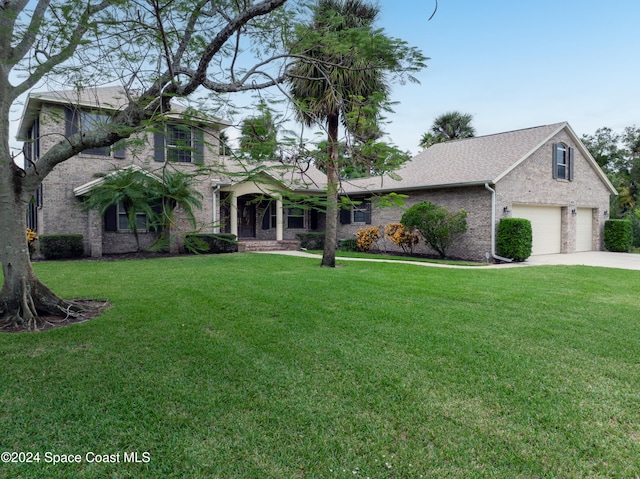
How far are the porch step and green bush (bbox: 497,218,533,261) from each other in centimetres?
915

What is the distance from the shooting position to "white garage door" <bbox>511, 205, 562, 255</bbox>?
55.1 feet

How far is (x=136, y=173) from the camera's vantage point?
515 centimetres

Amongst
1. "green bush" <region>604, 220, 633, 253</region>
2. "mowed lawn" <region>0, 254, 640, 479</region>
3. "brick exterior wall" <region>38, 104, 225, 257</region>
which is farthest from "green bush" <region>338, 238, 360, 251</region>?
"mowed lawn" <region>0, 254, 640, 479</region>

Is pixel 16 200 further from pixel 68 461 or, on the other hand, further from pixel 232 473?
pixel 232 473

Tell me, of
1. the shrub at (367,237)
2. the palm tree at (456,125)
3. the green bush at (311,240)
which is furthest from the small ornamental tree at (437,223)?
the palm tree at (456,125)

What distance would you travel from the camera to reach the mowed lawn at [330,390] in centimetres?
263

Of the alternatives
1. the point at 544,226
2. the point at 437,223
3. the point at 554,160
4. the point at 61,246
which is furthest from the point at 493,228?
the point at 61,246

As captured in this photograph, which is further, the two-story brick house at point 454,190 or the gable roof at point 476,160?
the gable roof at point 476,160

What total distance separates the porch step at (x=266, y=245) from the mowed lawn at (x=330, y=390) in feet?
34.8

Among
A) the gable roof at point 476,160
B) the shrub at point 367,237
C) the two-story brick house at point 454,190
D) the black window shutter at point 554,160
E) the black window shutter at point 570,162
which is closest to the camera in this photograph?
the two-story brick house at point 454,190

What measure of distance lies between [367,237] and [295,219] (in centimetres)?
491

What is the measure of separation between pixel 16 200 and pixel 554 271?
507 inches

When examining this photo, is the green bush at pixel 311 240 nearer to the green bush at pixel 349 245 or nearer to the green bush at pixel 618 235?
the green bush at pixel 349 245

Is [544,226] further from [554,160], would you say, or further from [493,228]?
[493,228]
